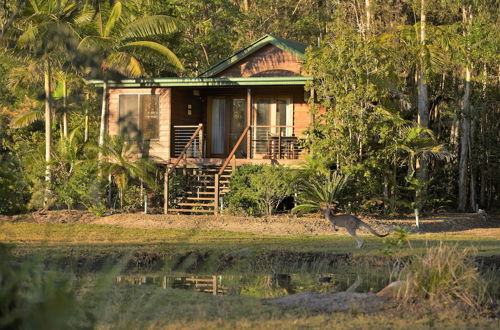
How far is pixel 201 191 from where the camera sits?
25.3 meters

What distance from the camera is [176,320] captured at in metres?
8.66

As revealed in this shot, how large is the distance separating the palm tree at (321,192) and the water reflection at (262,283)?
27.8ft

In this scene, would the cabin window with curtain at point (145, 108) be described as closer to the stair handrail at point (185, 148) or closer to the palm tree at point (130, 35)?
the palm tree at point (130, 35)

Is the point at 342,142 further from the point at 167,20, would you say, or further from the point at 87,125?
the point at 87,125

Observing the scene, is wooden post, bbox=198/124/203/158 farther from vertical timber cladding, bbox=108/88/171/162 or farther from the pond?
the pond

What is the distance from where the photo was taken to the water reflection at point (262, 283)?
451 inches

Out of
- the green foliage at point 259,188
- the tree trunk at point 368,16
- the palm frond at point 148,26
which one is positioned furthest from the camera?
the tree trunk at point 368,16

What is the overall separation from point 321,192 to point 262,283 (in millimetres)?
9674

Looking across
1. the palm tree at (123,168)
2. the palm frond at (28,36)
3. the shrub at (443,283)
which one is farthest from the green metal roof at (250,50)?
the shrub at (443,283)

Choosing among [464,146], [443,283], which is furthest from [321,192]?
[443,283]

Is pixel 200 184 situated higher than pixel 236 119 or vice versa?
pixel 236 119

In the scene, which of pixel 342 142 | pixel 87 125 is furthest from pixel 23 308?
pixel 87 125

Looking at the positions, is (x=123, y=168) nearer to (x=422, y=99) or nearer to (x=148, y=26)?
(x=148, y=26)

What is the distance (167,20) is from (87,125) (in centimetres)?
615
